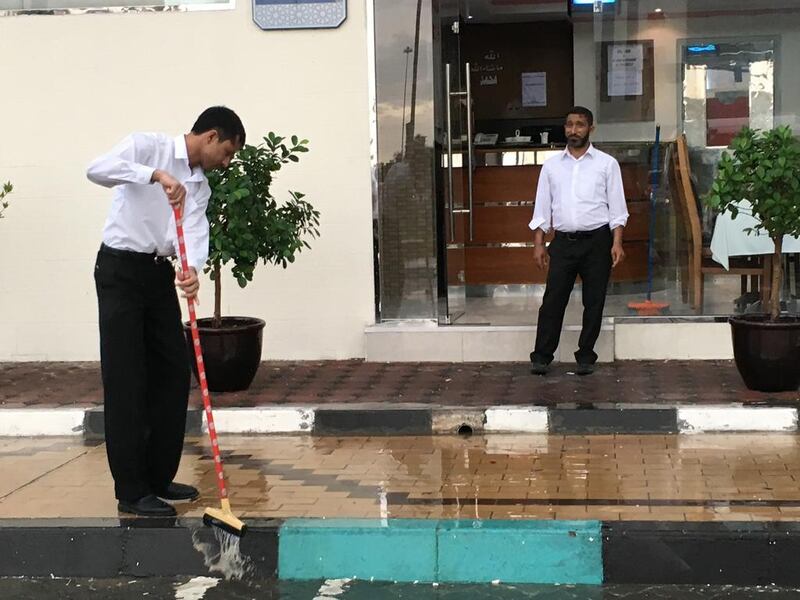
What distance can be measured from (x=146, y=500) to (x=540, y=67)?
11019 millimetres

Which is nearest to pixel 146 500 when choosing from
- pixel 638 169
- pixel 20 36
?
pixel 20 36

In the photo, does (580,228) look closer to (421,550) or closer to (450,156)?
(450,156)

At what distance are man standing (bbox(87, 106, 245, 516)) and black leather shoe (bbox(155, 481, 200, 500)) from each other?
0.42 feet

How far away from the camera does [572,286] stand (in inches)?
322

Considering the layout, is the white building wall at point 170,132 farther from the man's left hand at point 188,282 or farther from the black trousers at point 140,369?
the man's left hand at point 188,282

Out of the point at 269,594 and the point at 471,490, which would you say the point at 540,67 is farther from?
the point at 269,594

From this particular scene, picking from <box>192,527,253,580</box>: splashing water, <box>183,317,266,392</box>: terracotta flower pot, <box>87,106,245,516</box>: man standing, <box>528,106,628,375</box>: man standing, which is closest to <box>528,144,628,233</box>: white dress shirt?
<box>528,106,628,375</box>: man standing

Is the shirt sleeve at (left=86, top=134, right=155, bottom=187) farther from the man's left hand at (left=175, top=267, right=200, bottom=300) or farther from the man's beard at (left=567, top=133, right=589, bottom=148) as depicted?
the man's beard at (left=567, top=133, right=589, bottom=148)

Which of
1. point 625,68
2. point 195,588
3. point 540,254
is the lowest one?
point 195,588

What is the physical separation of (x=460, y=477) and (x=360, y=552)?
119 centimetres

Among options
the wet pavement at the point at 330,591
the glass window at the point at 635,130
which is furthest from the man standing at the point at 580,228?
the wet pavement at the point at 330,591

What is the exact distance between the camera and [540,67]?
49.9ft

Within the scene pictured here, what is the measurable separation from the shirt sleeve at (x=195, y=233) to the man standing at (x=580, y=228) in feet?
11.5

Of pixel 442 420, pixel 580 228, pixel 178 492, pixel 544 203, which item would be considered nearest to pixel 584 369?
pixel 580 228
